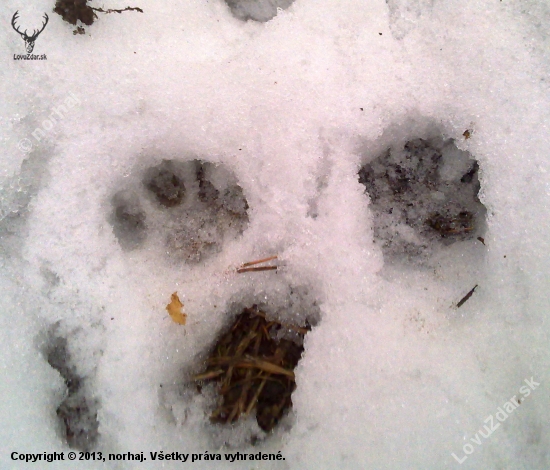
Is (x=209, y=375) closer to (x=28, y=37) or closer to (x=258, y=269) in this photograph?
(x=258, y=269)

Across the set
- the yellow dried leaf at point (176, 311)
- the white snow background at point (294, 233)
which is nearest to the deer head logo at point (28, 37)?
the white snow background at point (294, 233)

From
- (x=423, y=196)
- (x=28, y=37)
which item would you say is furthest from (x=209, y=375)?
(x=28, y=37)

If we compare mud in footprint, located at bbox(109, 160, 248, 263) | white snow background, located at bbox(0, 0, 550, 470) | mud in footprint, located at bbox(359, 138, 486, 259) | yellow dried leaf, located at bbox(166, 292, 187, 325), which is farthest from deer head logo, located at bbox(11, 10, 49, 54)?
mud in footprint, located at bbox(359, 138, 486, 259)

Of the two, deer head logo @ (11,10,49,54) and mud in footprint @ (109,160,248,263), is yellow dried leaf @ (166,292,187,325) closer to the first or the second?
mud in footprint @ (109,160,248,263)

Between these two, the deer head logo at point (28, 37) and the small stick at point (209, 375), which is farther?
the deer head logo at point (28, 37)

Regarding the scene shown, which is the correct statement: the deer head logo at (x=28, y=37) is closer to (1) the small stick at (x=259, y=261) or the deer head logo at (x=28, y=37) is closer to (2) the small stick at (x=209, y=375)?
(1) the small stick at (x=259, y=261)

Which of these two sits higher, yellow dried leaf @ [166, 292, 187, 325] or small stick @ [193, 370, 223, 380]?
yellow dried leaf @ [166, 292, 187, 325]
